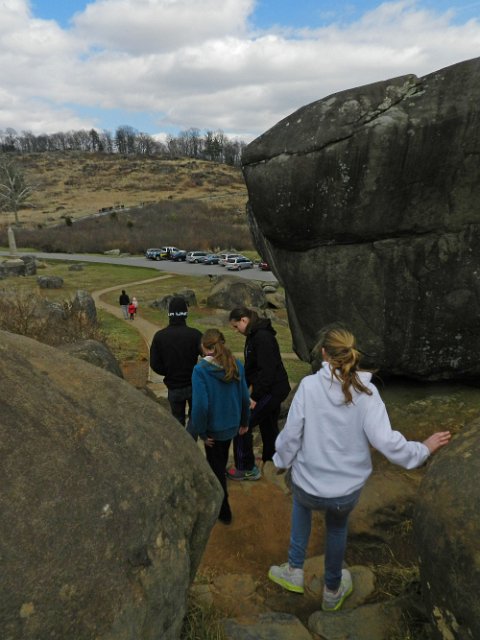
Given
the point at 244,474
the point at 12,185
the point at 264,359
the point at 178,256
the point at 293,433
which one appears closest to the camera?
the point at 293,433

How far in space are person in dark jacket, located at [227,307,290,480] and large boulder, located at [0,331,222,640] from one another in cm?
223

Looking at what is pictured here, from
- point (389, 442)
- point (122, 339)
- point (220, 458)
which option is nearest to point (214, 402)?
point (220, 458)

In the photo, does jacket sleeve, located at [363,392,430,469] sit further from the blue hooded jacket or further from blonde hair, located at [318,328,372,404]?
the blue hooded jacket

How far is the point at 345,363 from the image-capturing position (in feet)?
9.99

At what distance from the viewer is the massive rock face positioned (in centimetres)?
594

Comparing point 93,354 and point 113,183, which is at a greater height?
point 113,183

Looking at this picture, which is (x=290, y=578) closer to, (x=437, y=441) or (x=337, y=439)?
(x=337, y=439)

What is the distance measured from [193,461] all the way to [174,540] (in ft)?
1.54

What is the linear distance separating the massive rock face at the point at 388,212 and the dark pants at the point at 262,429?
2085 millimetres

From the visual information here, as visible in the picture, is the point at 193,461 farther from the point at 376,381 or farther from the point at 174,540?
the point at 376,381

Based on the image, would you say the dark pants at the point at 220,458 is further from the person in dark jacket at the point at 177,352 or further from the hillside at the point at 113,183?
the hillside at the point at 113,183

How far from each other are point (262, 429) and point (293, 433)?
2.47m

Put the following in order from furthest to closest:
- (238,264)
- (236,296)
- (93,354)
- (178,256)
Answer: (178,256), (238,264), (236,296), (93,354)

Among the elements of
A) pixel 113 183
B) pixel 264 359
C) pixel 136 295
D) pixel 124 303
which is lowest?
pixel 136 295
